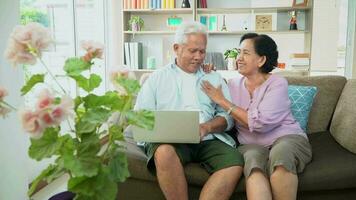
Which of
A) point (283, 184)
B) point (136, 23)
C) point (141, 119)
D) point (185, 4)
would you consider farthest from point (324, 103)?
point (136, 23)

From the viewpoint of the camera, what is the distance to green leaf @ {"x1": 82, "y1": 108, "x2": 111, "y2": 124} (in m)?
0.73

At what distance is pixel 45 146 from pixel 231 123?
1.42 metres

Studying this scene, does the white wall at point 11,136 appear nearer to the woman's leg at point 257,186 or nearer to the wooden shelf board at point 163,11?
the woman's leg at point 257,186

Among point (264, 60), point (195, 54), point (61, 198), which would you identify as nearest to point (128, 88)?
point (61, 198)

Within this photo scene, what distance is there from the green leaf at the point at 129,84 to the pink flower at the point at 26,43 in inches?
A: 6.8

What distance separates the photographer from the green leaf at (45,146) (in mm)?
700

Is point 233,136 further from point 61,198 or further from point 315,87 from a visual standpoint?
point 61,198

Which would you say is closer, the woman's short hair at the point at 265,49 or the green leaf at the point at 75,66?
the green leaf at the point at 75,66

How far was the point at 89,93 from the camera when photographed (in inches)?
30.6

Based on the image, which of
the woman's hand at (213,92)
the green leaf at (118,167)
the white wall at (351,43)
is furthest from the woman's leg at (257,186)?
the white wall at (351,43)

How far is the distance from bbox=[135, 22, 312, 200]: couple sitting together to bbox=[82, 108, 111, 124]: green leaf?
3.01 ft

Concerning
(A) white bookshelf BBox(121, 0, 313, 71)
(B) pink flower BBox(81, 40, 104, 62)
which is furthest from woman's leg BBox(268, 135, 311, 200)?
(A) white bookshelf BBox(121, 0, 313, 71)

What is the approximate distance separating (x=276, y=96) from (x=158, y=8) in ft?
8.03

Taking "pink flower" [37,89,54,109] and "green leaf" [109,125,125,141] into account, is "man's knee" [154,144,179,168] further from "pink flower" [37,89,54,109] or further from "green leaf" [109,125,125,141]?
"pink flower" [37,89,54,109]
